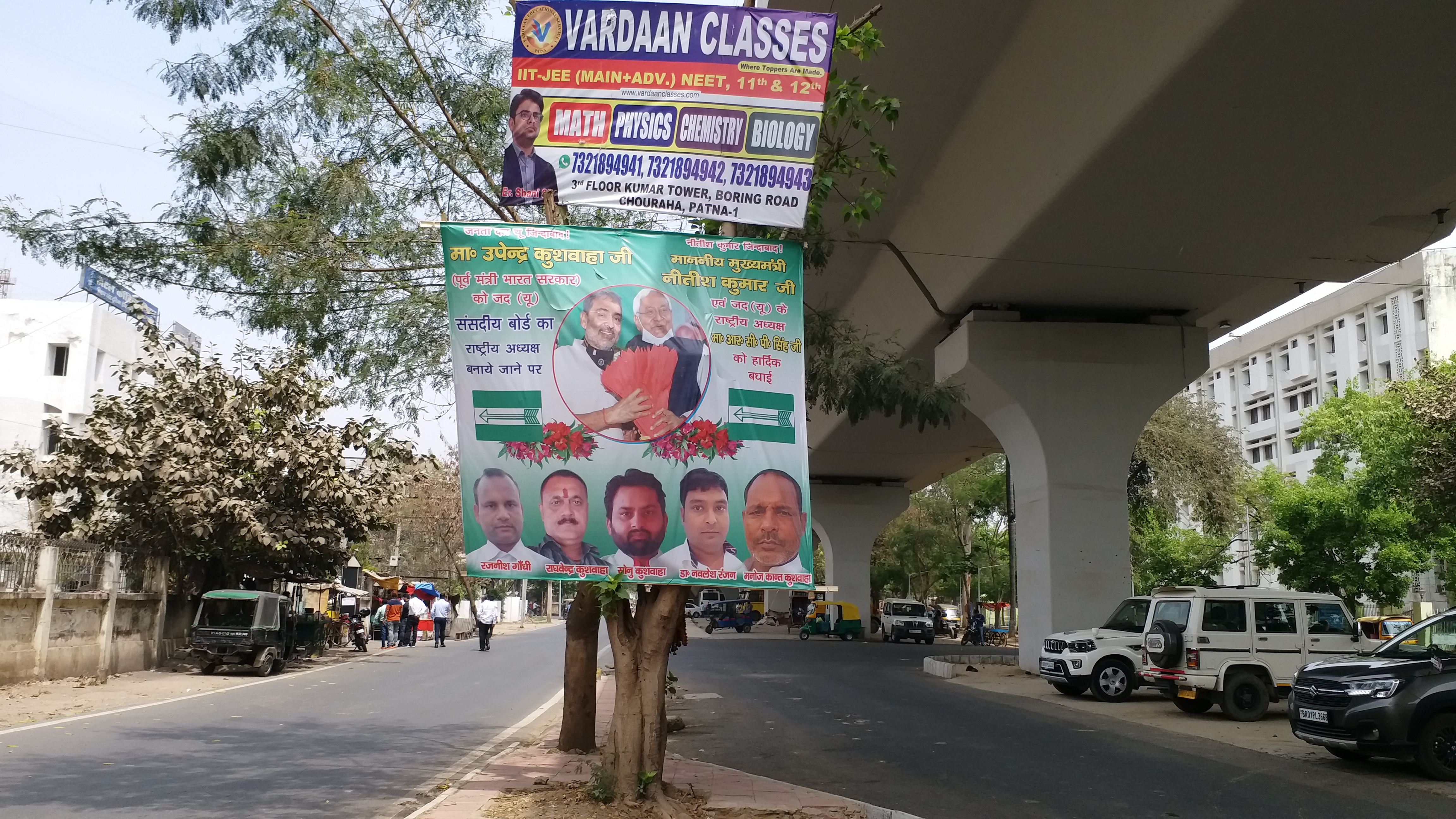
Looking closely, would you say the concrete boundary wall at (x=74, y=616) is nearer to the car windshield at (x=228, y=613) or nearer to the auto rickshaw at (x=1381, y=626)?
the car windshield at (x=228, y=613)

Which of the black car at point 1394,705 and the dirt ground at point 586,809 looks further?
the black car at point 1394,705

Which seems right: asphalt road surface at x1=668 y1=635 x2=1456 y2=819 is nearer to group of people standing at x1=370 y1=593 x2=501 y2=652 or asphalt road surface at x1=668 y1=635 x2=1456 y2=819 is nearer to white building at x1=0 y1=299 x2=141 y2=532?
group of people standing at x1=370 y1=593 x2=501 y2=652

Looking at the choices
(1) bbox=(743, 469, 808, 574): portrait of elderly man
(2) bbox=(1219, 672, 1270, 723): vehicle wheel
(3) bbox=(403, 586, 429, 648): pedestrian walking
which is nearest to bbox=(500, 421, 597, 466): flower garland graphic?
(1) bbox=(743, 469, 808, 574): portrait of elderly man

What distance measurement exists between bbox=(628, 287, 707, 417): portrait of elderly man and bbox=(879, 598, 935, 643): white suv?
3986cm

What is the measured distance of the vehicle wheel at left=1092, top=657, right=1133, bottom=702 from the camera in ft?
61.1

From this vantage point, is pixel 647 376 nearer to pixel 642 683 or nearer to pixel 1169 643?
pixel 642 683

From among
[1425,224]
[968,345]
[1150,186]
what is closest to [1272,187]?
[1150,186]

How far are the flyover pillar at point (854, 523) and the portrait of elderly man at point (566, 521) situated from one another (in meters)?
43.5

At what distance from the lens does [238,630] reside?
70.2 ft

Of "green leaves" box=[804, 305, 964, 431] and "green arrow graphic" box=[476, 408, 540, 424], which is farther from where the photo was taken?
"green leaves" box=[804, 305, 964, 431]

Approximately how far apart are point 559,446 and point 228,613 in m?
16.8

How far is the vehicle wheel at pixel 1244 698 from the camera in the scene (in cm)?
1557

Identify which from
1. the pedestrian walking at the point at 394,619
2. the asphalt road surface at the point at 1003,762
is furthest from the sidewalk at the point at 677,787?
the pedestrian walking at the point at 394,619

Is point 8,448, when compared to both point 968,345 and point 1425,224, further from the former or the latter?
point 1425,224
